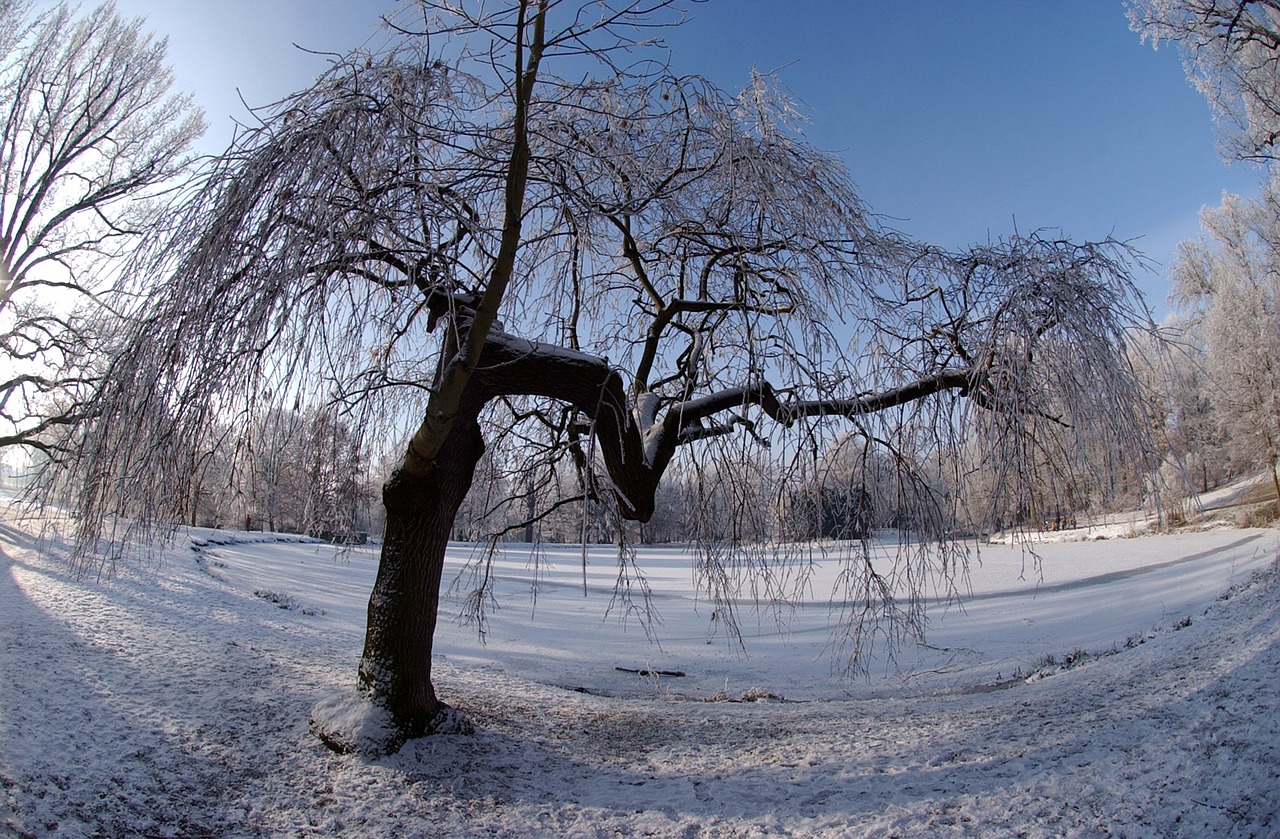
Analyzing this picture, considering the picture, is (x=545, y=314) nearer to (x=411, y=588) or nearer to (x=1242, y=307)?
(x=411, y=588)

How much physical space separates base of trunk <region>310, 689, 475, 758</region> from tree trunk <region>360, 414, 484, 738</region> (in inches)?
1.0

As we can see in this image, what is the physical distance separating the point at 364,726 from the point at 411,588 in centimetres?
73

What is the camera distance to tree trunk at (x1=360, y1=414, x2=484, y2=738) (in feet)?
11.6

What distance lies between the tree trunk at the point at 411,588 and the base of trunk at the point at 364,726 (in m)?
0.02

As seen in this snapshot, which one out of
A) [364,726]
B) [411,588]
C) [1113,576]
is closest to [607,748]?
[364,726]

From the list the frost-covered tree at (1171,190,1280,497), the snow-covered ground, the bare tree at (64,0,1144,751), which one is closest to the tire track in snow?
the frost-covered tree at (1171,190,1280,497)

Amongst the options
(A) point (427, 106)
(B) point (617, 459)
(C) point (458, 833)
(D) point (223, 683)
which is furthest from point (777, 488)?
(D) point (223, 683)

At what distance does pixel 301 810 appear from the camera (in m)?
2.75

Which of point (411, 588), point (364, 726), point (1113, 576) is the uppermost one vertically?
point (411, 588)

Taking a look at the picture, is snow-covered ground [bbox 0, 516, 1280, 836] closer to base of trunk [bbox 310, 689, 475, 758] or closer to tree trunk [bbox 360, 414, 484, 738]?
base of trunk [bbox 310, 689, 475, 758]

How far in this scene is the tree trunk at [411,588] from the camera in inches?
139

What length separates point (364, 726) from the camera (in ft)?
10.9

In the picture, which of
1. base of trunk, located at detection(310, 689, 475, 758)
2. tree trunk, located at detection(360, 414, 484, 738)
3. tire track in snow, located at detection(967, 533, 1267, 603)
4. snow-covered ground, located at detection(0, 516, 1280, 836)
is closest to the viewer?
snow-covered ground, located at detection(0, 516, 1280, 836)

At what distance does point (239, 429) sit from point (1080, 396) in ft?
13.4
